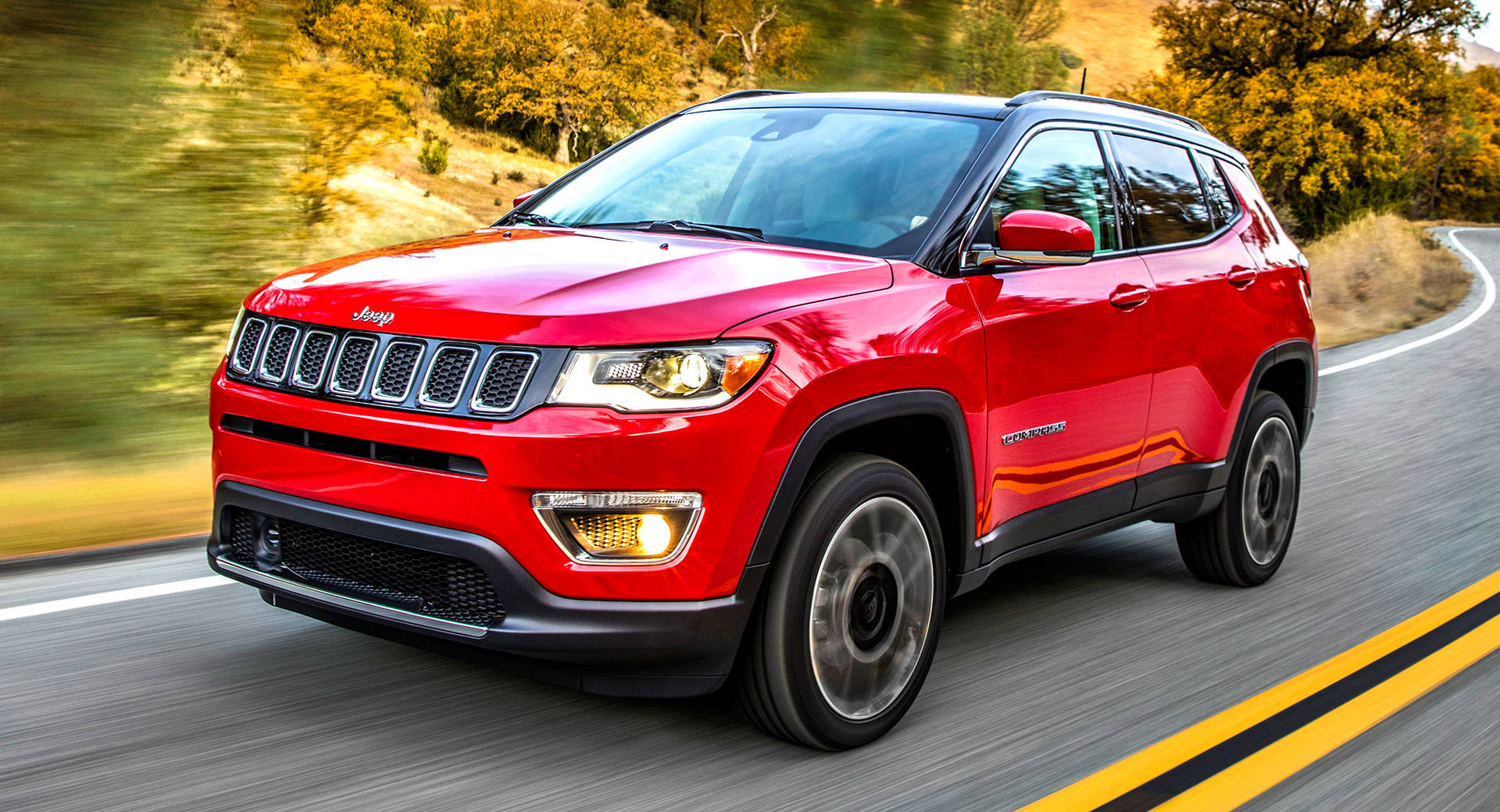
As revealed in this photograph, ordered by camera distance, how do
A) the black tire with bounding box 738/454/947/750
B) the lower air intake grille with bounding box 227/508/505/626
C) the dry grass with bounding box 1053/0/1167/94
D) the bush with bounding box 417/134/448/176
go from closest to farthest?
the lower air intake grille with bounding box 227/508/505/626, the black tire with bounding box 738/454/947/750, the bush with bounding box 417/134/448/176, the dry grass with bounding box 1053/0/1167/94

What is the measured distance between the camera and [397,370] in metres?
3.54

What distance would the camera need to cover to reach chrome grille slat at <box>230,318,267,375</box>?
3975 millimetres

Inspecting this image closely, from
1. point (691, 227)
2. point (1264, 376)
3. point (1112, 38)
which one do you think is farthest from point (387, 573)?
point (1112, 38)

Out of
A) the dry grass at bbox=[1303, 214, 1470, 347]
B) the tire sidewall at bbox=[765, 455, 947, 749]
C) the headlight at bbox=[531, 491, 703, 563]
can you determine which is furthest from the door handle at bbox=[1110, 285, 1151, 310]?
the dry grass at bbox=[1303, 214, 1470, 347]

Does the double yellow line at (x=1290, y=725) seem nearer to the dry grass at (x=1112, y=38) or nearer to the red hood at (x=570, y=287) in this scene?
the red hood at (x=570, y=287)

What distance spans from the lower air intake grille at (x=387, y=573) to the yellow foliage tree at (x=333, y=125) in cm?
648

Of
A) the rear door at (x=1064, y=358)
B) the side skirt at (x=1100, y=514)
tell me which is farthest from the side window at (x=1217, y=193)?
the side skirt at (x=1100, y=514)

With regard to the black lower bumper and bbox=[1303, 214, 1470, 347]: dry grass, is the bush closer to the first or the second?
bbox=[1303, 214, 1470, 347]: dry grass

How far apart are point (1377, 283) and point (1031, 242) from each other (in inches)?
889

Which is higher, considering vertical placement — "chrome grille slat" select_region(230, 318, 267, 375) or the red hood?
the red hood

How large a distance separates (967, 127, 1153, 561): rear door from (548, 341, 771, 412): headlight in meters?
1.09

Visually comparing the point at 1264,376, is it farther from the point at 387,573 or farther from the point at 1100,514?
the point at 387,573

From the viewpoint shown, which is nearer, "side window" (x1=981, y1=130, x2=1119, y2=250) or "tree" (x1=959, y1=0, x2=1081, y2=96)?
"side window" (x1=981, y1=130, x2=1119, y2=250)

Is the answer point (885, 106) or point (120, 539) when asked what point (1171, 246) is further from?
point (120, 539)
